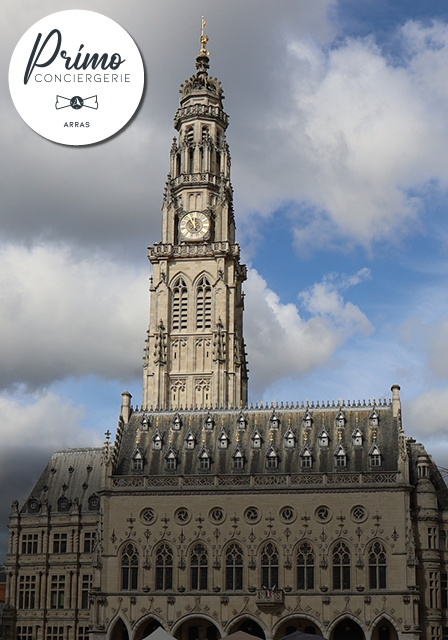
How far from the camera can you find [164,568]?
81.4 metres

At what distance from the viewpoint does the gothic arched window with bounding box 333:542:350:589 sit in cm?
7869

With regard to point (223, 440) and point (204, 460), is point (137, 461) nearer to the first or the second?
point (204, 460)

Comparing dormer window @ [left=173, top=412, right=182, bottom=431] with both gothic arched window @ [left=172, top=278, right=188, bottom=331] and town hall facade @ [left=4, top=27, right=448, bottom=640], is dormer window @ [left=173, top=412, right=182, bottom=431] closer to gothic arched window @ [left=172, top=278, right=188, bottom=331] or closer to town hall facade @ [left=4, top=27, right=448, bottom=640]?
town hall facade @ [left=4, top=27, right=448, bottom=640]

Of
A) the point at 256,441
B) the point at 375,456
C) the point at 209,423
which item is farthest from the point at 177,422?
the point at 375,456

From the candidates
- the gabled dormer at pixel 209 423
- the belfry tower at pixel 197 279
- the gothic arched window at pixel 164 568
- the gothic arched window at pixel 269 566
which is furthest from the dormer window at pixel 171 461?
the belfry tower at pixel 197 279

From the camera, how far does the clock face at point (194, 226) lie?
11912 cm

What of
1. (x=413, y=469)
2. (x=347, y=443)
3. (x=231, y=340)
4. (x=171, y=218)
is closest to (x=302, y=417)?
(x=347, y=443)

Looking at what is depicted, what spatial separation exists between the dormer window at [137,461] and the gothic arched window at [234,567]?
37.3 feet

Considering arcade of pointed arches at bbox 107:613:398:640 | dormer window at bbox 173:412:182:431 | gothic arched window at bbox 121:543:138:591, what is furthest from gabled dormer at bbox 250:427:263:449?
arcade of pointed arches at bbox 107:613:398:640

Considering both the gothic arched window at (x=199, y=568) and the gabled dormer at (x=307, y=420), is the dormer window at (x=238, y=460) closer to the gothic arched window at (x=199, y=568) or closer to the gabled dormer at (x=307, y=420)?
the gabled dormer at (x=307, y=420)

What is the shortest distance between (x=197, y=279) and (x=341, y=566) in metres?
47.6

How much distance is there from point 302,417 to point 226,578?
16.4 metres

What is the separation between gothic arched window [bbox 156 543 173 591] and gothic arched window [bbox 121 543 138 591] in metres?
1.98

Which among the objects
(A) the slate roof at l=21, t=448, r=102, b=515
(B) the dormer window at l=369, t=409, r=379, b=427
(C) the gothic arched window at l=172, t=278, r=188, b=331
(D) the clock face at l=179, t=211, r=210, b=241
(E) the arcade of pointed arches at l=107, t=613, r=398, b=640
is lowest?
(E) the arcade of pointed arches at l=107, t=613, r=398, b=640
